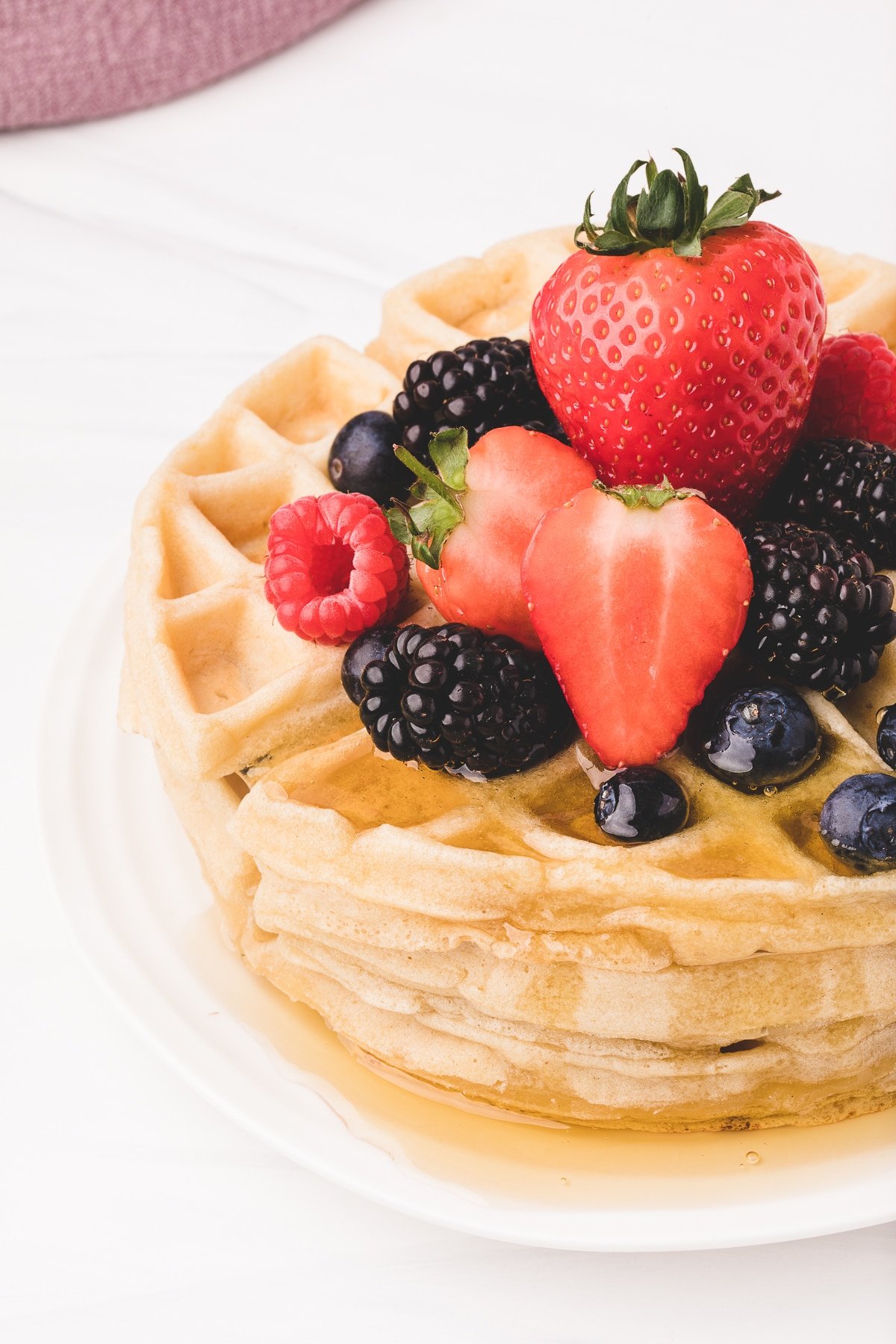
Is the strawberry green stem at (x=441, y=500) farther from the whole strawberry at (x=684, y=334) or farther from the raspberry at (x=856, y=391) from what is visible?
the raspberry at (x=856, y=391)

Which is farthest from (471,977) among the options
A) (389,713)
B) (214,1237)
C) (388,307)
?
(388,307)

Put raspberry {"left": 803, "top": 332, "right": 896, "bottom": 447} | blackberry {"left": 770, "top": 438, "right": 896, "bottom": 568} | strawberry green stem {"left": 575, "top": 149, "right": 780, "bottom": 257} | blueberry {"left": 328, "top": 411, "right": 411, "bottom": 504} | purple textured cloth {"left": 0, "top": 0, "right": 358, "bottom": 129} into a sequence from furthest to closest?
purple textured cloth {"left": 0, "top": 0, "right": 358, "bottom": 129} → blueberry {"left": 328, "top": 411, "right": 411, "bottom": 504} → raspberry {"left": 803, "top": 332, "right": 896, "bottom": 447} → blackberry {"left": 770, "top": 438, "right": 896, "bottom": 568} → strawberry green stem {"left": 575, "top": 149, "right": 780, "bottom": 257}

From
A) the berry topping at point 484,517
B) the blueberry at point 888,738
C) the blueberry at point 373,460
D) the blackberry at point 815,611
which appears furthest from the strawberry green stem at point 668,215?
the blueberry at point 888,738

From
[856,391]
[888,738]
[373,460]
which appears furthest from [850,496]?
[373,460]

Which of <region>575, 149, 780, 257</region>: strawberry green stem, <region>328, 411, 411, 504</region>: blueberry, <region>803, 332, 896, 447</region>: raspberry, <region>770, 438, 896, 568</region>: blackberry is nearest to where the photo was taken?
<region>575, 149, 780, 257</region>: strawberry green stem

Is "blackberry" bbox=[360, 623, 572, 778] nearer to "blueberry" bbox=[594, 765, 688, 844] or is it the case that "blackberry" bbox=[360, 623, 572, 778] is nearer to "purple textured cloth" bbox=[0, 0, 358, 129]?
"blueberry" bbox=[594, 765, 688, 844]

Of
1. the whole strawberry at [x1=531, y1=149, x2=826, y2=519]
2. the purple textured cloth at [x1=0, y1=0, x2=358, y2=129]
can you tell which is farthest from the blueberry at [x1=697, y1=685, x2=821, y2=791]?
the purple textured cloth at [x1=0, y1=0, x2=358, y2=129]
